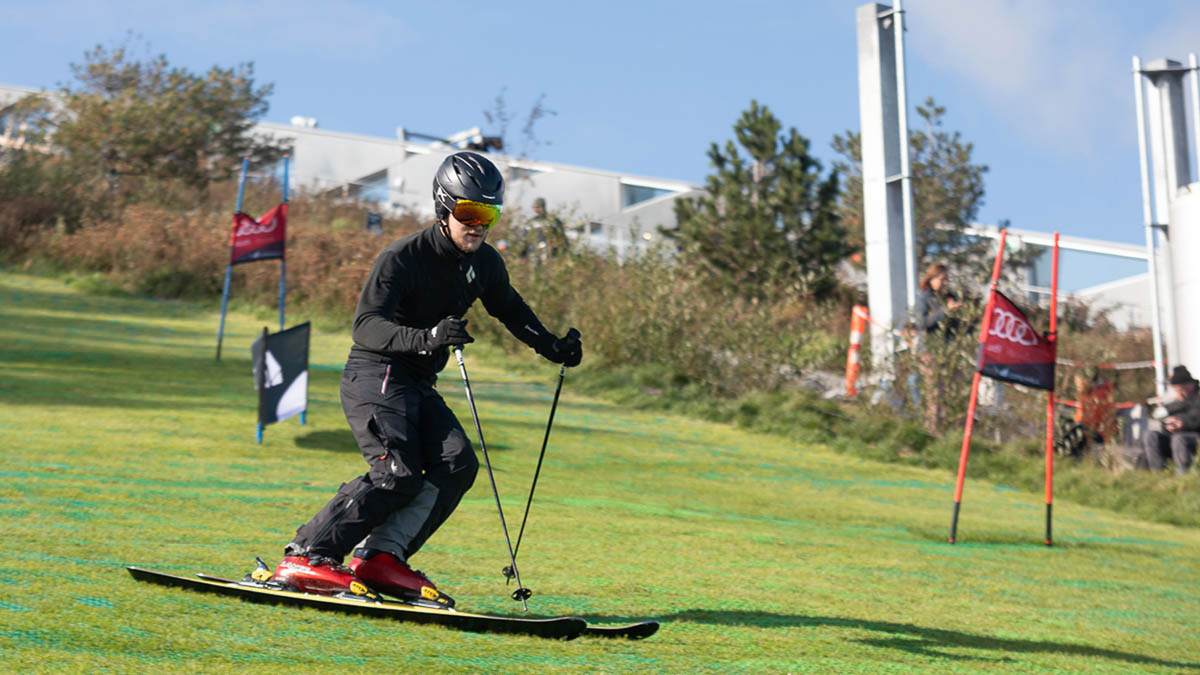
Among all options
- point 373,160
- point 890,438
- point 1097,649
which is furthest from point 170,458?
point 373,160

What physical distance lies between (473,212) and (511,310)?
0.71 m

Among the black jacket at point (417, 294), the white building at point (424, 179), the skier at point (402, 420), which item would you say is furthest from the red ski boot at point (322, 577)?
the white building at point (424, 179)

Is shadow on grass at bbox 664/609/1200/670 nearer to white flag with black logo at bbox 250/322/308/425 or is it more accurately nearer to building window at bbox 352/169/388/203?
white flag with black logo at bbox 250/322/308/425

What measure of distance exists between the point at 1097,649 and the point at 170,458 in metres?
6.83

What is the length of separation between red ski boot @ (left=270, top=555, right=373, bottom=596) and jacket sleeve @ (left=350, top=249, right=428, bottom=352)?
2.96 feet

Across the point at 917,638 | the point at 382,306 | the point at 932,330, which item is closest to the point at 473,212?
the point at 382,306

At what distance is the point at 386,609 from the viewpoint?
4.61 m

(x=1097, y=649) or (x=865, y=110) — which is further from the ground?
(x=865, y=110)

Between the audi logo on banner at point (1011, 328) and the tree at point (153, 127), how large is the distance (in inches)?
935

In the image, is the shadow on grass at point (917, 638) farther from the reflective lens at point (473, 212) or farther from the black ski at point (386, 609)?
the reflective lens at point (473, 212)

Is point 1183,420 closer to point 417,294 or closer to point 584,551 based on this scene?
point 584,551

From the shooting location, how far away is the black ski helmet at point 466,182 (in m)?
4.73

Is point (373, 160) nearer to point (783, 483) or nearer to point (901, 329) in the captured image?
point (901, 329)

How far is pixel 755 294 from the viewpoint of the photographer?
24.7m
